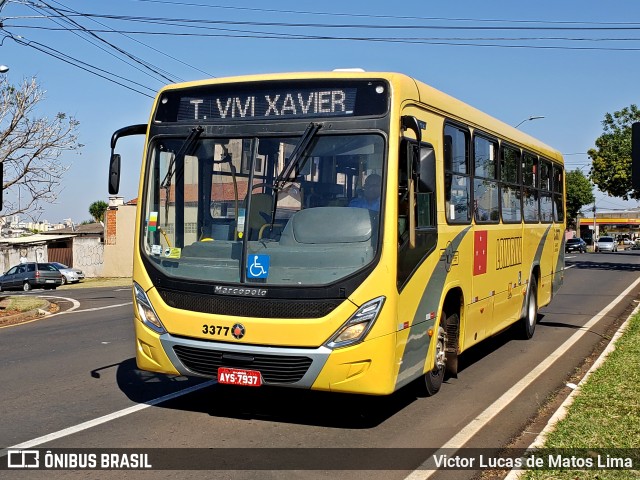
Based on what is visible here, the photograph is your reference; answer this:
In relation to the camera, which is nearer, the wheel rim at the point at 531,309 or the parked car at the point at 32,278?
the wheel rim at the point at 531,309

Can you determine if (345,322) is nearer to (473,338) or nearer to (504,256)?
(473,338)

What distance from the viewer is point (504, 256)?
11086 millimetres

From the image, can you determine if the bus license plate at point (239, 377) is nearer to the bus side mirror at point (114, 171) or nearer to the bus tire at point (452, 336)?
the bus side mirror at point (114, 171)

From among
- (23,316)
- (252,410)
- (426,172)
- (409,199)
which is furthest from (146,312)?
(23,316)

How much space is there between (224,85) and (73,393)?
3.89 m

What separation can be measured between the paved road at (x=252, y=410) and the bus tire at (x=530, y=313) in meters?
0.81

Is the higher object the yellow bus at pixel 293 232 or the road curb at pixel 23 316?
the yellow bus at pixel 293 232

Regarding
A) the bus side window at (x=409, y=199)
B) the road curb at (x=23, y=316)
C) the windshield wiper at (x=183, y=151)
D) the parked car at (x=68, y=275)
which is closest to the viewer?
the bus side window at (x=409, y=199)

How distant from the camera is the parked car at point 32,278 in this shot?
4103 centimetres

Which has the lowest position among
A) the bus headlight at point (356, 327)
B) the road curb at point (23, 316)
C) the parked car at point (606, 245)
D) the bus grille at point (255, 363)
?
the parked car at point (606, 245)

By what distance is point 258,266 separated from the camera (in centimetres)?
693

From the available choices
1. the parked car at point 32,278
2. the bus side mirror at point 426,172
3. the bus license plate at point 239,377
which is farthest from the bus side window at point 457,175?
the parked car at point 32,278

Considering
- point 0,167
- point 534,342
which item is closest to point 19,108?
point 0,167

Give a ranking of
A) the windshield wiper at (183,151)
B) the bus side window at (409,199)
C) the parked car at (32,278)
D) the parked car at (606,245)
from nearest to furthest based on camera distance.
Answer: the bus side window at (409,199), the windshield wiper at (183,151), the parked car at (32,278), the parked car at (606,245)
